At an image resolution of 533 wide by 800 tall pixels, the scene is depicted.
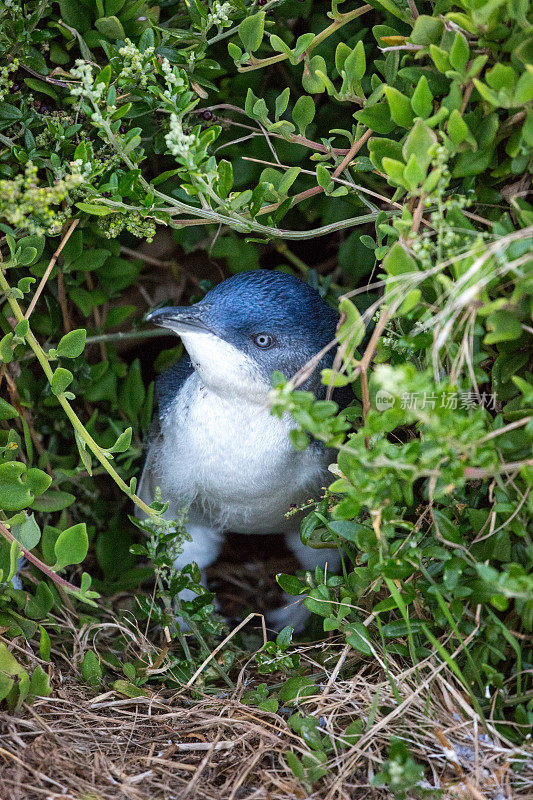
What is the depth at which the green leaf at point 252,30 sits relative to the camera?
6.42 feet

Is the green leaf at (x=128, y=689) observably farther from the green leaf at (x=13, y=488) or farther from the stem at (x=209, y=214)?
the stem at (x=209, y=214)

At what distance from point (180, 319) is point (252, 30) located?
82 centimetres

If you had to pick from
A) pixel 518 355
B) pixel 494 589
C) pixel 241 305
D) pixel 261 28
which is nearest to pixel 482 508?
pixel 494 589

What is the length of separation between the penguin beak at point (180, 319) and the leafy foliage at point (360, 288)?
0.84 ft

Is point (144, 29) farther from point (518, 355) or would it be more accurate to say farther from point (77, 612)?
point (77, 612)

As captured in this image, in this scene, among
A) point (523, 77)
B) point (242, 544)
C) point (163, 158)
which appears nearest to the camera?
point (523, 77)

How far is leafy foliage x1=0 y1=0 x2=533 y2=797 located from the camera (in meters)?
1.49

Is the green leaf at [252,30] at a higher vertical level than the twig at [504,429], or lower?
higher

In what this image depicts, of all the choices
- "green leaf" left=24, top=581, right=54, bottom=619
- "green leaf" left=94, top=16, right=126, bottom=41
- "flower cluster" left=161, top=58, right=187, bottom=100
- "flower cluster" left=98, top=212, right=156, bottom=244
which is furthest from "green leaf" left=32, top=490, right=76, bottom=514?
"green leaf" left=94, top=16, right=126, bottom=41

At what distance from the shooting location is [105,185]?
6.19 feet

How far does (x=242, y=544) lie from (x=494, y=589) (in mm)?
1712

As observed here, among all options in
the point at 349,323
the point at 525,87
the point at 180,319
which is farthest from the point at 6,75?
the point at 525,87

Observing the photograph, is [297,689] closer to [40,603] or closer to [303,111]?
[40,603]

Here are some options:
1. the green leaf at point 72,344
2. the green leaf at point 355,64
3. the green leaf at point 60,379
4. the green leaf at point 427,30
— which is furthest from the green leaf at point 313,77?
the green leaf at point 60,379
